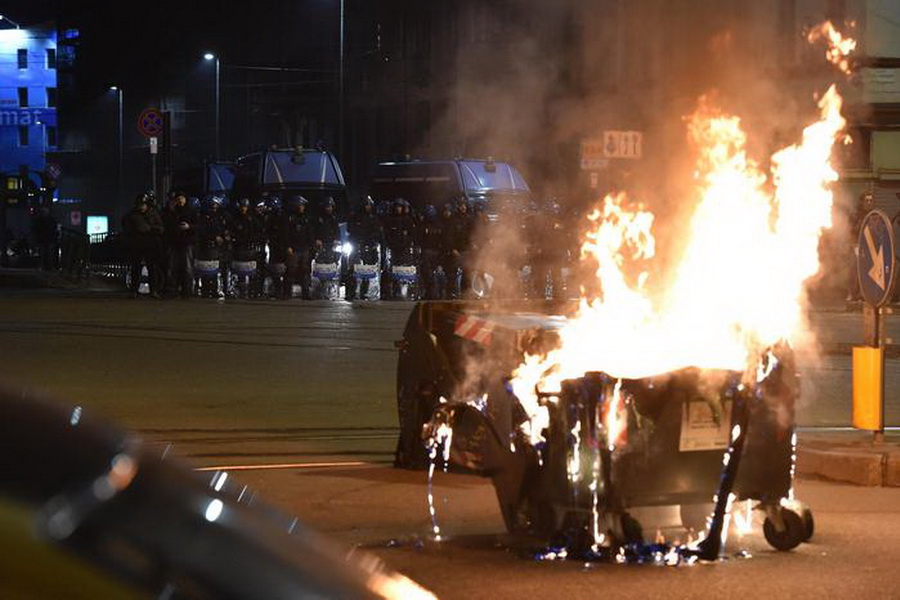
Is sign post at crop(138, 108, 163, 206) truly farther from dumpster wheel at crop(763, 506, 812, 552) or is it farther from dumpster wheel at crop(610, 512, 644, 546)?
dumpster wheel at crop(610, 512, 644, 546)

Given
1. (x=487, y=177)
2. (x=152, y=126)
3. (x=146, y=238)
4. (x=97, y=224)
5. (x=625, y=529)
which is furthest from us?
(x=97, y=224)

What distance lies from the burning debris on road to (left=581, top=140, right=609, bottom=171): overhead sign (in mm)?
12107

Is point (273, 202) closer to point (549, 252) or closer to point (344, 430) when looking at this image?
point (549, 252)

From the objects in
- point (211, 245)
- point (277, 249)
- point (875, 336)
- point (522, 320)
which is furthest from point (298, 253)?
point (522, 320)

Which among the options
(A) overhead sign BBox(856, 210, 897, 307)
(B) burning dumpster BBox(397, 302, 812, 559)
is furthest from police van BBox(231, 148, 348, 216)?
(B) burning dumpster BBox(397, 302, 812, 559)

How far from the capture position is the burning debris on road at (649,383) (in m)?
7.76

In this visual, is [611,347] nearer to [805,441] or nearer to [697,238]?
[697,238]

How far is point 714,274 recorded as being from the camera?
9258mm

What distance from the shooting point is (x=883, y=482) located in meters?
10.3

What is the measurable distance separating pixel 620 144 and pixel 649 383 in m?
14.5

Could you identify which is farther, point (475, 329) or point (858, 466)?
point (858, 466)

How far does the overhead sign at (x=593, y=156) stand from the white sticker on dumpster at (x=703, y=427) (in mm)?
14623

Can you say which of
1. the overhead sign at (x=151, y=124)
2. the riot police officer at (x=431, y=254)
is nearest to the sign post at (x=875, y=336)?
the riot police officer at (x=431, y=254)

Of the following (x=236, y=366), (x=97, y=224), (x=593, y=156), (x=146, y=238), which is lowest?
(x=236, y=366)
